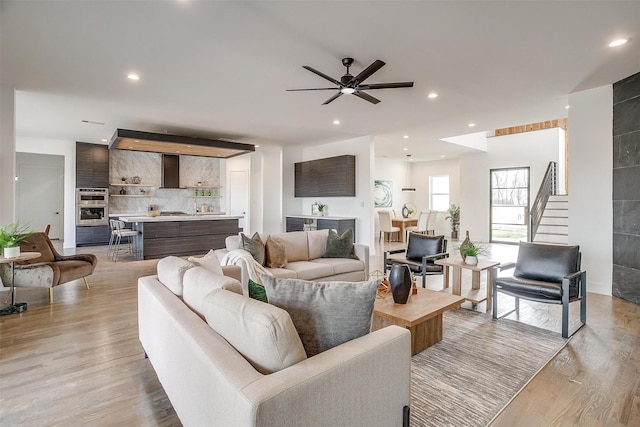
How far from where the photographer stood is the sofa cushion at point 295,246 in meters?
4.22

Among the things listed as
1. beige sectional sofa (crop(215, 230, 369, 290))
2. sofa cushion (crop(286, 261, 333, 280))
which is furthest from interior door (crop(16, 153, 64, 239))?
sofa cushion (crop(286, 261, 333, 280))

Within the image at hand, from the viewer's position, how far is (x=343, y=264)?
13.7 ft

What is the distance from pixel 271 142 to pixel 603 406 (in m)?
7.84

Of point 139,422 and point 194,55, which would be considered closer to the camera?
point 139,422

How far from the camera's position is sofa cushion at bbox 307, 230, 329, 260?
14.6 ft

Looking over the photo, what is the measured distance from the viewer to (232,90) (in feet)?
14.6

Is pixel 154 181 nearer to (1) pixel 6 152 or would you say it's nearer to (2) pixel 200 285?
(1) pixel 6 152

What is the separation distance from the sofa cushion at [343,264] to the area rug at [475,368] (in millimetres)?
1325

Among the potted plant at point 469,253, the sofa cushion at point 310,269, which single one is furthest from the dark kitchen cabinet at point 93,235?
the potted plant at point 469,253

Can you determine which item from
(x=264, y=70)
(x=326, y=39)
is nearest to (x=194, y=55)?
(x=264, y=70)

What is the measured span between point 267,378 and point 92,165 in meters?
9.29

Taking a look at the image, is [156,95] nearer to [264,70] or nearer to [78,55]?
[78,55]

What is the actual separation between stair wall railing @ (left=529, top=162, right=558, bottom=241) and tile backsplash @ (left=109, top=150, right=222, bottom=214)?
8442 mm

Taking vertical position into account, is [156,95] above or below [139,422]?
above
